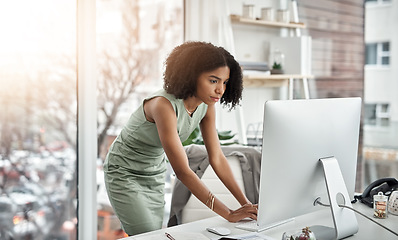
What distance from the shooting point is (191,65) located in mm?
2133

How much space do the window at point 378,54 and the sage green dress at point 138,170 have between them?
2285mm

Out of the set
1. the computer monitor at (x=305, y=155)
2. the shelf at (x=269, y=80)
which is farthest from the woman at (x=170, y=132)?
the shelf at (x=269, y=80)

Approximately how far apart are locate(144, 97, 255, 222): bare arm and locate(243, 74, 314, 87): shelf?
164cm

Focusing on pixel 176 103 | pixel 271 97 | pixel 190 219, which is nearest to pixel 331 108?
pixel 176 103

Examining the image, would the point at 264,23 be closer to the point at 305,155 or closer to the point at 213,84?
the point at 213,84

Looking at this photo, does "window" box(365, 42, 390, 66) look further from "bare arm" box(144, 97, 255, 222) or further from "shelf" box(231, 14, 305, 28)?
"bare arm" box(144, 97, 255, 222)

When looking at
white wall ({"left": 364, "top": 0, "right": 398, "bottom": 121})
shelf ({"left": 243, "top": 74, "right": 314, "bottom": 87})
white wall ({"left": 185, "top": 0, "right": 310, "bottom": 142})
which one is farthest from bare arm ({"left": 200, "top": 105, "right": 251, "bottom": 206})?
white wall ({"left": 364, "top": 0, "right": 398, "bottom": 121})

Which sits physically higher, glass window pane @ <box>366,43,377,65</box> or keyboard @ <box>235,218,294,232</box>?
glass window pane @ <box>366,43,377,65</box>

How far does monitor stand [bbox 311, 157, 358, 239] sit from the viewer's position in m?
1.72

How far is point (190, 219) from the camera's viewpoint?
253 cm

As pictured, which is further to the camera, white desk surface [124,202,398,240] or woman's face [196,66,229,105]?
woman's face [196,66,229,105]

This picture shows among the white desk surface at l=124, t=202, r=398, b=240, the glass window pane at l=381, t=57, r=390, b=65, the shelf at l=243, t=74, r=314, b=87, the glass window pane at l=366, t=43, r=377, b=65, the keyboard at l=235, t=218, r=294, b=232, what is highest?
the glass window pane at l=366, t=43, r=377, b=65

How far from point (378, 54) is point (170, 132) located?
2646 millimetres

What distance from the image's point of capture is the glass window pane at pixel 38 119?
2.71 meters
